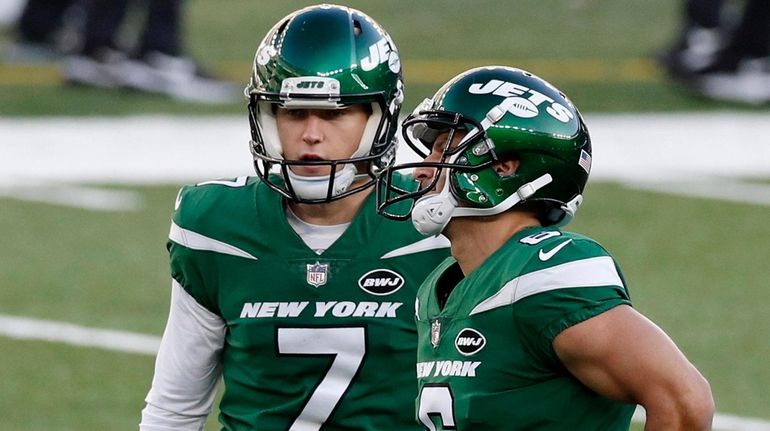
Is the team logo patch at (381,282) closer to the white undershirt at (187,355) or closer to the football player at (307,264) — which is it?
the football player at (307,264)

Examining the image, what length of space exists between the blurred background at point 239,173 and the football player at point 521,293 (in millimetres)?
3027

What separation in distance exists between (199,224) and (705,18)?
10052 millimetres

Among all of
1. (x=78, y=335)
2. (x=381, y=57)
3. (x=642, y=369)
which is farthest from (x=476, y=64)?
(x=642, y=369)

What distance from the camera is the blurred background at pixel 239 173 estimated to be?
724cm

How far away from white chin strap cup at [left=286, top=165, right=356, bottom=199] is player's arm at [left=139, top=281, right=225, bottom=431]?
41 centimetres

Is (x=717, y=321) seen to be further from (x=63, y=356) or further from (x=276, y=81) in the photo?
(x=276, y=81)

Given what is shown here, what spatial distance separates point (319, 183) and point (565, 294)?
0.94m

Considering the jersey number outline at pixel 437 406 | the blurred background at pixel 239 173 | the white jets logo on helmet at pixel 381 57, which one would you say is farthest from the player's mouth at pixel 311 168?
the blurred background at pixel 239 173

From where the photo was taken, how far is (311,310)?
4117 millimetres

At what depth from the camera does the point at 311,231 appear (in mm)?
4211

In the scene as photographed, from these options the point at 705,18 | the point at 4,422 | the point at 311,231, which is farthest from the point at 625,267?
the point at 705,18

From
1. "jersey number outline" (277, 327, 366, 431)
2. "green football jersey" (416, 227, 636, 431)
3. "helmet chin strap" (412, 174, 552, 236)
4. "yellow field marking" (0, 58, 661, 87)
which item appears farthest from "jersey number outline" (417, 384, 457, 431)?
"yellow field marking" (0, 58, 661, 87)

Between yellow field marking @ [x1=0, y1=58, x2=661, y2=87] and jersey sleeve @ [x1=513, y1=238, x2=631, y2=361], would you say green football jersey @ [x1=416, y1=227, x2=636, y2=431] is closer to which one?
jersey sleeve @ [x1=513, y1=238, x2=631, y2=361]

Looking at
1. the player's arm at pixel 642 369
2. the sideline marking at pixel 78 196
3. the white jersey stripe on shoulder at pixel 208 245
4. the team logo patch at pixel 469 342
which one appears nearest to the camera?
the player's arm at pixel 642 369
